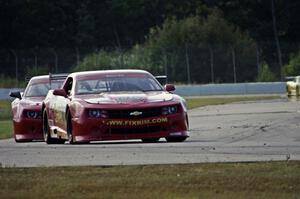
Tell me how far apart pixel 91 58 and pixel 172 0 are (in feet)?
85.3

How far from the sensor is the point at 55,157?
49.0 feet

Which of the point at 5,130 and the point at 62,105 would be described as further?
the point at 5,130

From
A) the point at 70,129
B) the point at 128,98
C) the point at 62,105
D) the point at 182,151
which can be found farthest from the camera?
the point at 62,105

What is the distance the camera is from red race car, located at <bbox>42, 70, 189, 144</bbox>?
18.0m

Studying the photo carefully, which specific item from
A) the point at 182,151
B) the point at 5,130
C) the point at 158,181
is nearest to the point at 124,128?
the point at 182,151

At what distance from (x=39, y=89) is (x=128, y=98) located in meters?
6.14

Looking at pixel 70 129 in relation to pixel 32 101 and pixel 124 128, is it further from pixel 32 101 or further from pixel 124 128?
pixel 32 101

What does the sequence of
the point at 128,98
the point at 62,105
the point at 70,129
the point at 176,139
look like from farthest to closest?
the point at 62,105 < the point at 70,129 < the point at 176,139 < the point at 128,98

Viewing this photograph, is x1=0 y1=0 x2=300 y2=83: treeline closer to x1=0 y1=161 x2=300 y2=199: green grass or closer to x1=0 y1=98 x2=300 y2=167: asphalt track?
x1=0 y1=98 x2=300 y2=167: asphalt track

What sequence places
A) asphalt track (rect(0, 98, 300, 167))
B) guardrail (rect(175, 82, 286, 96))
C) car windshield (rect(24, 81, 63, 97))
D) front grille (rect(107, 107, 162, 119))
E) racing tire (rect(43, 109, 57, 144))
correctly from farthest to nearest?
1. guardrail (rect(175, 82, 286, 96))
2. car windshield (rect(24, 81, 63, 97))
3. racing tire (rect(43, 109, 57, 144))
4. front grille (rect(107, 107, 162, 119))
5. asphalt track (rect(0, 98, 300, 167))

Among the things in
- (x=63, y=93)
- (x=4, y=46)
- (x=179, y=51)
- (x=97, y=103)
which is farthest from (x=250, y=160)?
(x=4, y=46)

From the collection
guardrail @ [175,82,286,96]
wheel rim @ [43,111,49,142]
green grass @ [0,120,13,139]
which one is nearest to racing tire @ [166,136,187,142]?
wheel rim @ [43,111,49,142]

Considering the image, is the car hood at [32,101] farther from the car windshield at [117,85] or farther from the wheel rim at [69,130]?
the wheel rim at [69,130]

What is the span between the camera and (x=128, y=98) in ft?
59.8
